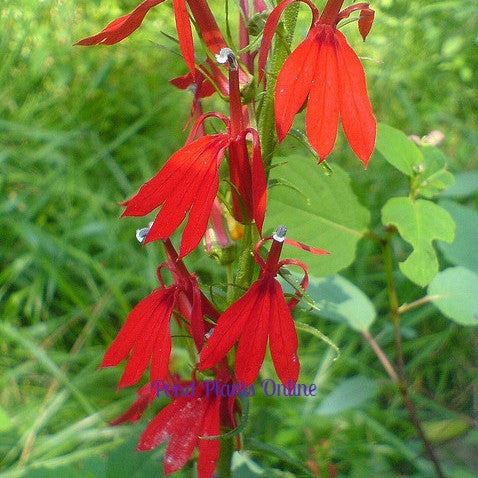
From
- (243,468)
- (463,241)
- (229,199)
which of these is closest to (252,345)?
(229,199)

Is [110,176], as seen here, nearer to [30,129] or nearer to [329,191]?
[30,129]

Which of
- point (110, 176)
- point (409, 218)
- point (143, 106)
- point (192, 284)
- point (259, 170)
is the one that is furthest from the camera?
point (143, 106)

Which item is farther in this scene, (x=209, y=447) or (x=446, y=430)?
(x=446, y=430)

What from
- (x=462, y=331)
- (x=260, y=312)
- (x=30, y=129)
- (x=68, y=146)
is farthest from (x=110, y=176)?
(x=260, y=312)

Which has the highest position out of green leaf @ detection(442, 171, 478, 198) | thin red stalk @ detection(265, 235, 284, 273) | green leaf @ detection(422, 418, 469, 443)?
thin red stalk @ detection(265, 235, 284, 273)

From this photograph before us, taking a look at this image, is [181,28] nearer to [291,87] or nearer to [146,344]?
[291,87]

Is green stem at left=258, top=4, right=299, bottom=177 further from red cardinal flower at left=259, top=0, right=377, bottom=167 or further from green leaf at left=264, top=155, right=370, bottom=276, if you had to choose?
green leaf at left=264, top=155, right=370, bottom=276

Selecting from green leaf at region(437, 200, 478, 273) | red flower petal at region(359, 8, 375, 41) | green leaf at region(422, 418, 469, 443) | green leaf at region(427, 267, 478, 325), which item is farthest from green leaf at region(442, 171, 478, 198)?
red flower petal at region(359, 8, 375, 41)
